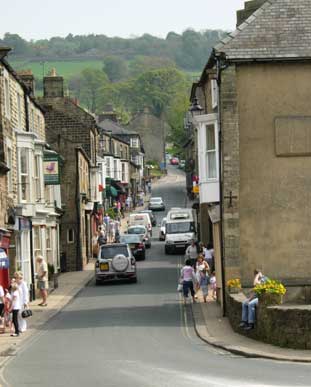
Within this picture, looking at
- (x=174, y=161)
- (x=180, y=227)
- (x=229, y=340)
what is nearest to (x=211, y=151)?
(x=229, y=340)

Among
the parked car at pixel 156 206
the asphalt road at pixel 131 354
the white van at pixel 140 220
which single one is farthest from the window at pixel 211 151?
the parked car at pixel 156 206

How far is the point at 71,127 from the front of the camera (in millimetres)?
57812

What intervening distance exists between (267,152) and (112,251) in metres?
16.1

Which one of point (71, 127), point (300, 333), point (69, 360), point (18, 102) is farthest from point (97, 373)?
point (71, 127)

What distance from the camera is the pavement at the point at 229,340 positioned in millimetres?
20622

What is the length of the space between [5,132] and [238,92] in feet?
31.2

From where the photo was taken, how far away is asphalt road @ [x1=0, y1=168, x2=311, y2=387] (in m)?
17.3

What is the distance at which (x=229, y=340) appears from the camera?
2352cm

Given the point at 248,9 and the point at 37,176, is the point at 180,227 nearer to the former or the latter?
the point at 37,176

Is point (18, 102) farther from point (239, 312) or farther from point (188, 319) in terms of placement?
point (239, 312)

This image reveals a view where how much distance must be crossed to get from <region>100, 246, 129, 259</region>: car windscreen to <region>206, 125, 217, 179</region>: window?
1249 centimetres

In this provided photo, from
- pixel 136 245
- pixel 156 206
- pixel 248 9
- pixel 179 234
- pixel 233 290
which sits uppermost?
pixel 248 9

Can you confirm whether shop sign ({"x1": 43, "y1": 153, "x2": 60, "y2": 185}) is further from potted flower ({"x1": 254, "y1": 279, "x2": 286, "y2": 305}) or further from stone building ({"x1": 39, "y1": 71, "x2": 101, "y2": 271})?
potted flower ({"x1": 254, "y1": 279, "x2": 286, "y2": 305})

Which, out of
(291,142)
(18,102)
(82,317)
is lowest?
(82,317)
